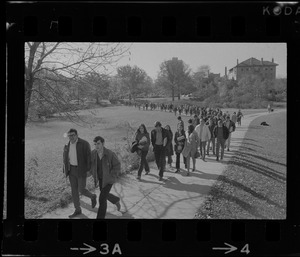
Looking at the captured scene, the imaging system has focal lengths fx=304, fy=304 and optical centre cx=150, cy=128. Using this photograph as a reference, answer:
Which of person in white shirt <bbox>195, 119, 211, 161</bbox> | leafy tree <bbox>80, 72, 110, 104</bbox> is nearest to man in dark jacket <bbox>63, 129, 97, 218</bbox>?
leafy tree <bbox>80, 72, 110, 104</bbox>

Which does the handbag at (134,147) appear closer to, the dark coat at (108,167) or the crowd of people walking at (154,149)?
the crowd of people walking at (154,149)

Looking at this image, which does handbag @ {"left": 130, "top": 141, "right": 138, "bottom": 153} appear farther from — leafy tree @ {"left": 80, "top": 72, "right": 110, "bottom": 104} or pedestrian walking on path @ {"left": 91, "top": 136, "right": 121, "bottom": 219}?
leafy tree @ {"left": 80, "top": 72, "right": 110, "bottom": 104}

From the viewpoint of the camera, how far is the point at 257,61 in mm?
4867

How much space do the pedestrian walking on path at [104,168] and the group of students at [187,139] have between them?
0.55 metres

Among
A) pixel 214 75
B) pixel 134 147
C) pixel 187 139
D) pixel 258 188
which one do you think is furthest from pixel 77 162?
pixel 258 188

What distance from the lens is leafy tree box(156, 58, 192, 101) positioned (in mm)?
4902

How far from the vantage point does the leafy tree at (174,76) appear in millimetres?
4902

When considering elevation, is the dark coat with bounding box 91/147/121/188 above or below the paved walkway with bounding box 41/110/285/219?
above

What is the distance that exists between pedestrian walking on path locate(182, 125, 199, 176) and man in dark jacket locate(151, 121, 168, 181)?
1.34ft
